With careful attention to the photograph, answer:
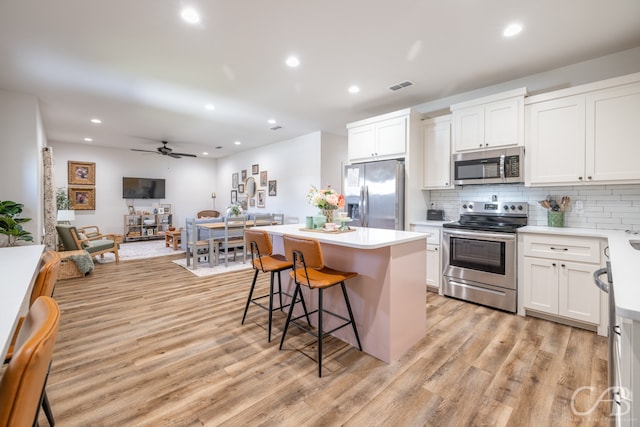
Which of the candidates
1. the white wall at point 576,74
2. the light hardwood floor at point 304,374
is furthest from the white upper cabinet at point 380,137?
the light hardwood floor at point 304,374

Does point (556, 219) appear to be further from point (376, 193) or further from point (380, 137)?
point (380, 137)

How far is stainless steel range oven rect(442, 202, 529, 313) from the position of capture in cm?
312

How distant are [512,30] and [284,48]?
2.06 metres

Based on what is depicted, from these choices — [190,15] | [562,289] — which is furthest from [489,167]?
[190,15]

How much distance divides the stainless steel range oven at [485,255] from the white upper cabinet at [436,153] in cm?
57

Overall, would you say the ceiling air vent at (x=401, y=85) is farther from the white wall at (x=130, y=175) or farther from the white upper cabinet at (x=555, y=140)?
the white wall at (x=130, y=175)

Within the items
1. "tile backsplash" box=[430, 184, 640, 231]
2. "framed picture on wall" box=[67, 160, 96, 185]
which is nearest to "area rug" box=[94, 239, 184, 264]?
"framed picture on wall" box=[67, 160, 96, 185]

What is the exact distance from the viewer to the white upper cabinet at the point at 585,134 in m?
2.70

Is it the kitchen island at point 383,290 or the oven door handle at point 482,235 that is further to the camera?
the oven door handle at point 482,235

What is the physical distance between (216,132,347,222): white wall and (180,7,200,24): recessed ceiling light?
3.96 meters

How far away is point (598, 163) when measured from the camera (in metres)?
2.86

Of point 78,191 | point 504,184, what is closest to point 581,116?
point 504,184

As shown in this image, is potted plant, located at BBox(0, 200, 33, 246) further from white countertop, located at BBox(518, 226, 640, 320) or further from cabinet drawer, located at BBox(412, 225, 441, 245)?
white countertop, located at BBox(518, 226, 640, 320)

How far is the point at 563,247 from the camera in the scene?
2.81 m
